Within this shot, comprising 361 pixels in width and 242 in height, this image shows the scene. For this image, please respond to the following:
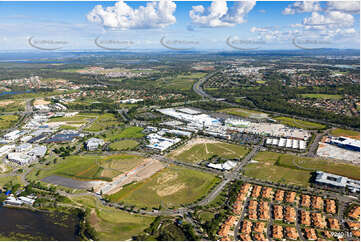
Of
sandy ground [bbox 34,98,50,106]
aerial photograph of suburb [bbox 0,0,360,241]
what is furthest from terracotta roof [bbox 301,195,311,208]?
sandy ground [bbox 34,98,50,106]

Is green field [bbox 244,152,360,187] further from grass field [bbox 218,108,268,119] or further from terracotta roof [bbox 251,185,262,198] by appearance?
grass field [bbox 218,108,268,119]

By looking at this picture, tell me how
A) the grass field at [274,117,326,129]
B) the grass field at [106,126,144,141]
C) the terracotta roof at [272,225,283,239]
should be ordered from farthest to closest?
the grass field at [274,117,326,129] → the grass field at [106,126,144,141] → the terracotta roof at [272,225,283,239]

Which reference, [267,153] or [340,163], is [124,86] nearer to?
[267,153]

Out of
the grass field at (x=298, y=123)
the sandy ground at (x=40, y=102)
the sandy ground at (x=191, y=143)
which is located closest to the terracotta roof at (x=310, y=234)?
the sandy ground at (x=191, y=143)

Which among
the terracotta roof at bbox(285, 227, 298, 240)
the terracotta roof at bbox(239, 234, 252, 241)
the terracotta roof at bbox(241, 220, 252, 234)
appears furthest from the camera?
the terracotta roof at bbox(241, 220, 252, 234)

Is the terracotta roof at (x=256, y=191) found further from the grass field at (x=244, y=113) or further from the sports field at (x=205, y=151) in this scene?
the grass field at (x=244, y=113)

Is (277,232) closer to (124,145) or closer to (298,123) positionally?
(124,145)

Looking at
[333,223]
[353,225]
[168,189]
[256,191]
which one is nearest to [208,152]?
[168,189]
